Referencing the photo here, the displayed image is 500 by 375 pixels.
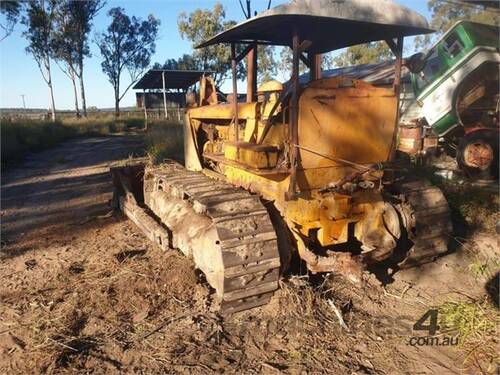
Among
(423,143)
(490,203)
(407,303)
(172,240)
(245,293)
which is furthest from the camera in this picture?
(423,143)

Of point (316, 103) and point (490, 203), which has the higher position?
point (316, 103)

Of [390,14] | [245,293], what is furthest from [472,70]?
[245,293]

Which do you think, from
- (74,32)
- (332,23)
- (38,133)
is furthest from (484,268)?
(74,32)

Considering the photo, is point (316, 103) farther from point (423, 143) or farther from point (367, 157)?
point (423, 143)

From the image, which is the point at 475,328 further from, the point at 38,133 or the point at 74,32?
the point at 74,32

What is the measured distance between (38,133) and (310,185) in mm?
18501

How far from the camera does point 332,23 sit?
3.90m

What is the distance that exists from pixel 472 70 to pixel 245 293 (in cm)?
957

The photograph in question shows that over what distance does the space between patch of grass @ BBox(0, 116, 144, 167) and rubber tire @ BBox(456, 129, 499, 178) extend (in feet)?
42.8

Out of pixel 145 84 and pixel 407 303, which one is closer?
pixel 407 303

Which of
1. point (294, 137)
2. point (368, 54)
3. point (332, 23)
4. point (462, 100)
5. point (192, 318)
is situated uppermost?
point (368, 54)

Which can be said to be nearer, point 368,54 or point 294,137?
point 294,137

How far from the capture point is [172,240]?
15.8ft

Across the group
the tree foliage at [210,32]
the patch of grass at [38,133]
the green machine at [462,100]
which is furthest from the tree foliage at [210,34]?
the green machine at [462,100]
